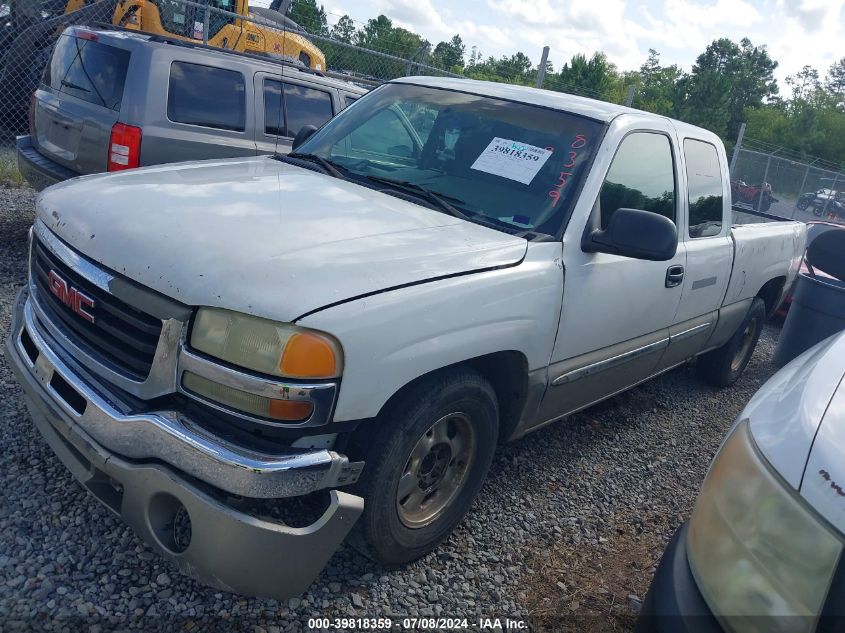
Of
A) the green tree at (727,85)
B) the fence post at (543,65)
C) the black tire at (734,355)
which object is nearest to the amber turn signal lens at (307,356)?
the black tire at (734,355)

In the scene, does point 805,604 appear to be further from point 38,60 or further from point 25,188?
point 38,60

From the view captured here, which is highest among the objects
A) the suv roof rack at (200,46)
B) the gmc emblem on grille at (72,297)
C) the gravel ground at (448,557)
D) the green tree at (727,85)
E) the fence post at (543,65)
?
the green tree at (727,85)

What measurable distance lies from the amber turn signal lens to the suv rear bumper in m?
4.39

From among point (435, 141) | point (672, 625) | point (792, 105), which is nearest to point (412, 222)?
point (435, 141)

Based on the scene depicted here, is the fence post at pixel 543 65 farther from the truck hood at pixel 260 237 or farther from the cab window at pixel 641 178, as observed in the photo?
the truck hood at pixel 260 237

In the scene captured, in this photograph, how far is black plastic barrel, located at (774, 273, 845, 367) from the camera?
547cm

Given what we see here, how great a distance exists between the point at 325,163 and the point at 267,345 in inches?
67.1

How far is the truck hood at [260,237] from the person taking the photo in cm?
215

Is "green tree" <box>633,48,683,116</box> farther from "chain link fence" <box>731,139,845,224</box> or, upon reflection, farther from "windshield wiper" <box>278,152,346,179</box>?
"windshield wiper" <box>278,152,346,179</box>

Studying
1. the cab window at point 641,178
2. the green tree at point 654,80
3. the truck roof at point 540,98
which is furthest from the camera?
the green tree at point 654,80

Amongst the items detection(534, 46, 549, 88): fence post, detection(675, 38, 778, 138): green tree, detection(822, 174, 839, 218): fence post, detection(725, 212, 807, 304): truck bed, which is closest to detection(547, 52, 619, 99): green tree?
detection(675, 38, 778, 138): green tree

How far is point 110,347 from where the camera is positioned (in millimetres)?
2336

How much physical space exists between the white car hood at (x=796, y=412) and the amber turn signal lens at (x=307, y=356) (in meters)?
1.20

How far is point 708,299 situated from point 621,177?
1424 millimetres
